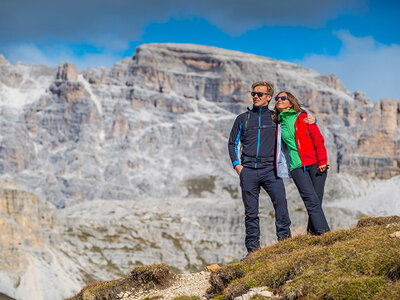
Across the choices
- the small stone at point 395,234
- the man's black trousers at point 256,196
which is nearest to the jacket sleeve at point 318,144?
the man's black trousers at point 256,196

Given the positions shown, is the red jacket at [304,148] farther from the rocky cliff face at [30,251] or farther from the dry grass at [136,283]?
the rocky cliff face at [30,251]

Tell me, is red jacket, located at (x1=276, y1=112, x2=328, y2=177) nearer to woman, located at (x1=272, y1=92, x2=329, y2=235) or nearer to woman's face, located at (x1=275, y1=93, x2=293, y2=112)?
woman, located at (x1=272, y1=92, x2=329, y2=235)

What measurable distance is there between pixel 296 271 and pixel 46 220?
624ft

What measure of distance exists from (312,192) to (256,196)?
167 centimetres

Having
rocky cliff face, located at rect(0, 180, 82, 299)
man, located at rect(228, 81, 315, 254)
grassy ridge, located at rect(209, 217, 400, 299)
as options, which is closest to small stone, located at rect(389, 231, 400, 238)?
grassy ridge, located at rect(209, 217, 400, 299)

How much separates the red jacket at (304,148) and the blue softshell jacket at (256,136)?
0.28m

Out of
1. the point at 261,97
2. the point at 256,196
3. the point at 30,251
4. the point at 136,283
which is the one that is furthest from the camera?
the point at 30,251

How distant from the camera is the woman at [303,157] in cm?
1552

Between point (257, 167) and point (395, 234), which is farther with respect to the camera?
point (257, 167)

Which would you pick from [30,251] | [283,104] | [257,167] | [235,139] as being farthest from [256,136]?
[30,251]

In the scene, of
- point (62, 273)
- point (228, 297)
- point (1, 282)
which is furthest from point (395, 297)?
point (62, 273)

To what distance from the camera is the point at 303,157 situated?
1567 centimetres

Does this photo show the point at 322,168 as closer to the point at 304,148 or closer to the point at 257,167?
the point at 304,148

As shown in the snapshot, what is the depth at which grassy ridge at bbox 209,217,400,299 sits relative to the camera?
34.0ft
